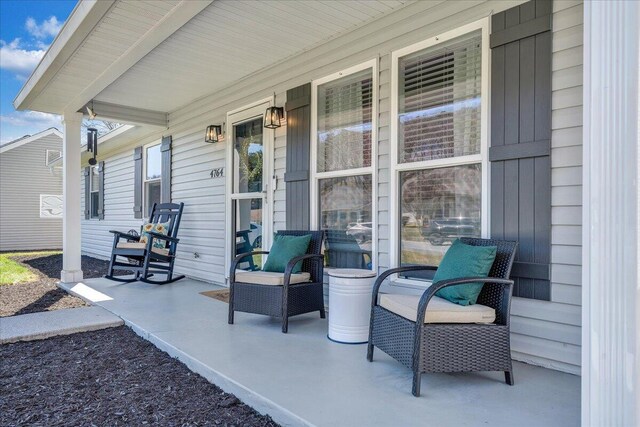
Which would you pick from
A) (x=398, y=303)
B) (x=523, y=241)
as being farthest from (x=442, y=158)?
(x=398, y=303)

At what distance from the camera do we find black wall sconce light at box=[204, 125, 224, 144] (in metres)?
5.45

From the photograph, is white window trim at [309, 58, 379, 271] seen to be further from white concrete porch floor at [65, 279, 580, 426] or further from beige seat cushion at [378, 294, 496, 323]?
beige seat cushion at [378, 294, 496, 323]

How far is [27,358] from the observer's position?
2.88m

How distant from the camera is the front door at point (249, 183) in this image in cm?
475

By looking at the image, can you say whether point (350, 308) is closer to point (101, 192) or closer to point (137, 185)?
point (137, 185)

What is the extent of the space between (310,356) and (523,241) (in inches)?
58.8

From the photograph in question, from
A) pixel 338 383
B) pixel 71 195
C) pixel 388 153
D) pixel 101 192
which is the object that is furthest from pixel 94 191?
pixel 338 383

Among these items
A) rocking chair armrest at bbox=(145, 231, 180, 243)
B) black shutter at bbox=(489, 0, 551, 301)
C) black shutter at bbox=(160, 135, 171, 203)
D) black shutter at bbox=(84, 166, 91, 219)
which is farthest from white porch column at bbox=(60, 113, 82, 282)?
black shutter at bbox=(84, 166, 91, 219)

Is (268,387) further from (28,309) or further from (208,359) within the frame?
(28,309)

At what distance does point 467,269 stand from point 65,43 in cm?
368

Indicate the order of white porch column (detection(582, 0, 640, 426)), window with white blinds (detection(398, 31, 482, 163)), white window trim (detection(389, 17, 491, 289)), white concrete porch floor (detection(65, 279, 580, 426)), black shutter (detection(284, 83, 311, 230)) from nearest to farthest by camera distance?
white porch column (detection(582, 0, 640, 426))
white concrete porch floor (detection(65, 279, 580, 426))
white window trim (detection(389, 17, 491, 289))
window with white blinds (detection(398, 31, 482, 163))
black shutter (detection(284, 83, 311, 230))

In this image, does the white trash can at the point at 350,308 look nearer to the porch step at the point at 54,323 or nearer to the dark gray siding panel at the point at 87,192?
the porch step at the point at 54,323

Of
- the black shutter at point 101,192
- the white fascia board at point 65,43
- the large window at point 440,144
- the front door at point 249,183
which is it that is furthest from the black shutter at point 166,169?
the large window at point 440,144

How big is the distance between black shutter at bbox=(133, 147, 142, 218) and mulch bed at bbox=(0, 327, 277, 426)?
4610mm
